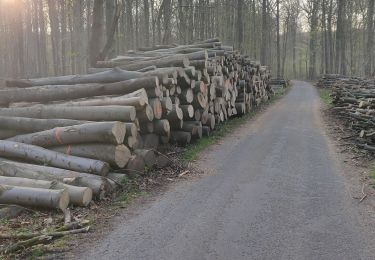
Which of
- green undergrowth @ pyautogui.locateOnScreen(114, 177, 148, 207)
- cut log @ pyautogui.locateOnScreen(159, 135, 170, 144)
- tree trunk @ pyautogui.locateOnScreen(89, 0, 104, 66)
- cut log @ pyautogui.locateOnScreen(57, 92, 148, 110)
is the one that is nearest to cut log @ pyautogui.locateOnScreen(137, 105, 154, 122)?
cut log @ pyautogui.locateOnScreen(57, 92, 148, 110)

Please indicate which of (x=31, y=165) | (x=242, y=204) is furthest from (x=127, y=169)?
(x=242, y=204)

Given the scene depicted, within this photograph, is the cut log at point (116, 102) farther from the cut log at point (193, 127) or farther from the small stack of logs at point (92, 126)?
the cut log at point (193, 127)

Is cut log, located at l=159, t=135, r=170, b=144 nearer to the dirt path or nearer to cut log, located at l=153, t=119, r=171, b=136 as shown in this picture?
cut log, located at l=153, t=119, r=171, b=136

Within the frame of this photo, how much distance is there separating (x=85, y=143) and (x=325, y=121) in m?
10.6

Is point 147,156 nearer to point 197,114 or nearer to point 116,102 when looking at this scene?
point 116,102

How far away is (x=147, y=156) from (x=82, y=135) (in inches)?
51.4

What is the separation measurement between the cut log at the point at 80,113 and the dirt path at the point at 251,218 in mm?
1624

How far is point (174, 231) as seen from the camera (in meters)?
5.62

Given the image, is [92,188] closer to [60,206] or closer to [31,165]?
[60,206]

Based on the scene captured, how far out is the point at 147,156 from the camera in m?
8.35

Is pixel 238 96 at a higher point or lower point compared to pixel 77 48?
lower

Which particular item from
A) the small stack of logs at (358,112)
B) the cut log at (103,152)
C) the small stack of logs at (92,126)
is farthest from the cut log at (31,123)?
the small stack of logs at (358,112)

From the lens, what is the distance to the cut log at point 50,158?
7.27 m

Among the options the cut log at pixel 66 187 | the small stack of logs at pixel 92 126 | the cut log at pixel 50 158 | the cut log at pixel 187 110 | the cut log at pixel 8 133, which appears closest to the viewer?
the cut log at pixel 66 187
